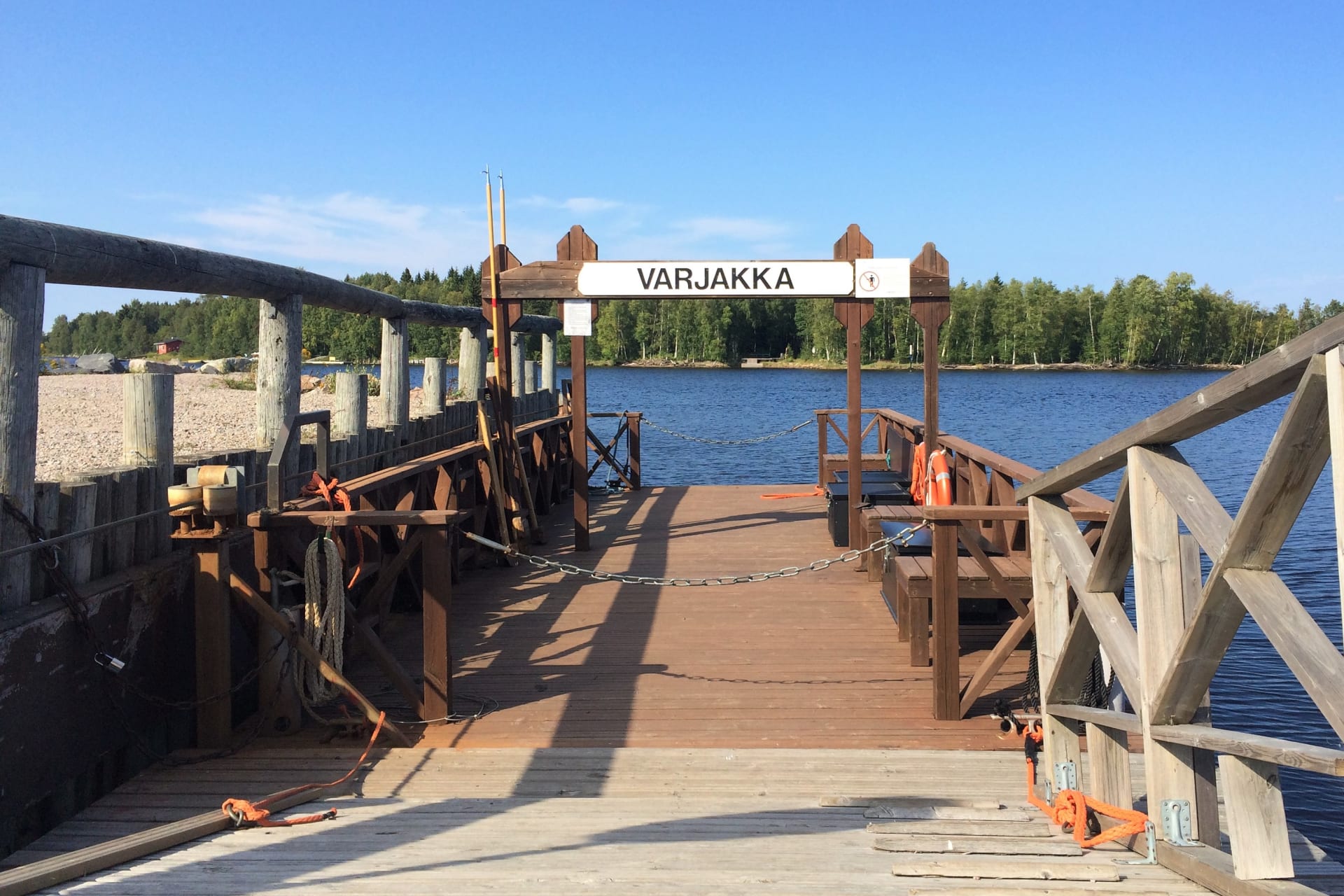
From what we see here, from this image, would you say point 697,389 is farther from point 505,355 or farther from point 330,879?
point 330,879

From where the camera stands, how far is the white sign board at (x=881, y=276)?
970cm

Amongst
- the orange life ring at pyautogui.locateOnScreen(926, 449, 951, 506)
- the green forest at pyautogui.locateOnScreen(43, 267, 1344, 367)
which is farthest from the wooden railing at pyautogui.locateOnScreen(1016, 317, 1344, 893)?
the green forest at pyautogui.locateOnScreen(43, 267, 1344, 367)

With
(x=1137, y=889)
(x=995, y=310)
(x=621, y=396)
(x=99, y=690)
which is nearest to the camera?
(x=1137, y=889)

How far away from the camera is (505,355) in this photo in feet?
33.9

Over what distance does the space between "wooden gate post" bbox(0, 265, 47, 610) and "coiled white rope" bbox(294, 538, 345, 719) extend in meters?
1.40

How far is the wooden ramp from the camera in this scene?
3277mm

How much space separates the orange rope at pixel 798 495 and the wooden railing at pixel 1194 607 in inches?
396

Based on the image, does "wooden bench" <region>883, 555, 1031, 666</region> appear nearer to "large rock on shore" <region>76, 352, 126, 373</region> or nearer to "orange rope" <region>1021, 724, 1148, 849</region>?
"orange rope" <region>1021, 724, 1148, 849</region>

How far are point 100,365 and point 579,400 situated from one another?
3897 centimetres

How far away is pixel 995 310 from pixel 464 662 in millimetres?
108527

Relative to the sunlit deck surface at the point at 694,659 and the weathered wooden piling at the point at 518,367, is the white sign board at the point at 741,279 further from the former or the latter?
the weathered wooden piling at the point at 518,367

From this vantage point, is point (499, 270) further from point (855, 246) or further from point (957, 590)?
point (957, 590)

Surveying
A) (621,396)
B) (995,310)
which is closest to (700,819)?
(621,396)

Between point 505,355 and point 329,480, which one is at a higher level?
point 505,355
